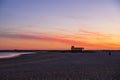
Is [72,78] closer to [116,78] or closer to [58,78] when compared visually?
[58,78]

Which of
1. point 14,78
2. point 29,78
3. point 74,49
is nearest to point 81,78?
point 29,78

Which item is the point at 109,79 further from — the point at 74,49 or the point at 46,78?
the point at 74,49

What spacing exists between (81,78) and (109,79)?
1417 mm

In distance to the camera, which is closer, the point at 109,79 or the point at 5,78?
the point at 109,79

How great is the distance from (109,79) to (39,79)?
351 centimetres

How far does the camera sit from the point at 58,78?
12945mm

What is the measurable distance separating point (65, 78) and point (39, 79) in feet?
4.44

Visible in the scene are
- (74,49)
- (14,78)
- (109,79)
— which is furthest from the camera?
(74,49)

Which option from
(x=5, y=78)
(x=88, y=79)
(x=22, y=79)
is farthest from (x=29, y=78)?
(x=88, y=79)

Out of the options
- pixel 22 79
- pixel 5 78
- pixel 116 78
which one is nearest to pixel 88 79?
pixel 116 78

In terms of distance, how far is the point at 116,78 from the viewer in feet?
41.4

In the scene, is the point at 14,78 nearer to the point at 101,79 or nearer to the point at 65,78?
the point at 65,78

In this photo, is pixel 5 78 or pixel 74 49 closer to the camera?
pixel 5 78

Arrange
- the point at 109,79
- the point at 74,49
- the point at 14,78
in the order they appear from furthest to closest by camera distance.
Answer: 1. the point at 74,49
2. the point at 14,78
3. the point at 109,79
